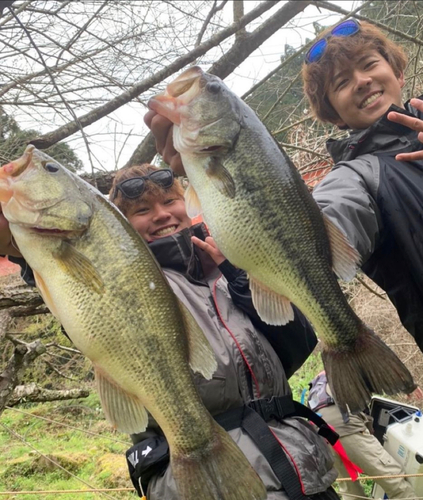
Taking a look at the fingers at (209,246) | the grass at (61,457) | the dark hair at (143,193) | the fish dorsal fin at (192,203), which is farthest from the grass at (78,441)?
the fish dorsal fin at (192,203)

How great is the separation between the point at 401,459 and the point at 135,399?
404cm

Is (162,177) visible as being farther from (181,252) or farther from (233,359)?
(233,359)

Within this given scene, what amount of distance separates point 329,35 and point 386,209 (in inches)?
44.1

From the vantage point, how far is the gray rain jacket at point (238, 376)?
1781mm

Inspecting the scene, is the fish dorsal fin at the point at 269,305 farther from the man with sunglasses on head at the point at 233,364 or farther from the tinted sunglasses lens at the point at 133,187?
the tinted sunglasses lens at the point at 133,187

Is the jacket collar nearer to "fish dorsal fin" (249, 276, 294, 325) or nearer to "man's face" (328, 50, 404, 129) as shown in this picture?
"fish dorsal fin" (249, 276, 294, 325)

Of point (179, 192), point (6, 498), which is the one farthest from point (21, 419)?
point (179, 192)

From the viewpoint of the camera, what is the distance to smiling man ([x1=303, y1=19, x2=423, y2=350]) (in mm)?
1930

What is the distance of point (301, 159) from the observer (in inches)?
256

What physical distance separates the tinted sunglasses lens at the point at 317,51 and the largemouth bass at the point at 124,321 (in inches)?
62.2

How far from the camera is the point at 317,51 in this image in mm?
2438

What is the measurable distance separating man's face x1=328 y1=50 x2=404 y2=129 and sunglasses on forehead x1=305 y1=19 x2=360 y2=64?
145 mm

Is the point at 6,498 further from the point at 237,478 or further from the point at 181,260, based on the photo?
the point at 237,478

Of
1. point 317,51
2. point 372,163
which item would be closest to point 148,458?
point 372,163
